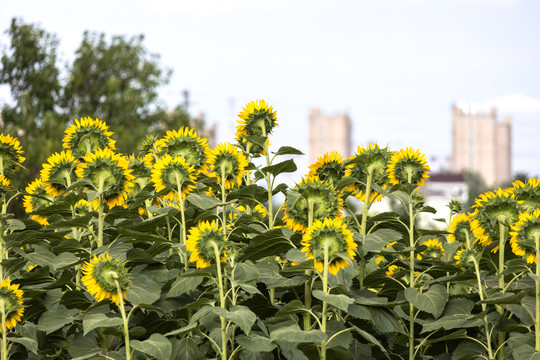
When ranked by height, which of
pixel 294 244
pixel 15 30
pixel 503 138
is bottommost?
pixel 294 244

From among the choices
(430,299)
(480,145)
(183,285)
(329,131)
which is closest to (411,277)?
(430,299)

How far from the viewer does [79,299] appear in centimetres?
288

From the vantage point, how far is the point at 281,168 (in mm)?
3088

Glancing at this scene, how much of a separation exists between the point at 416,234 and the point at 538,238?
59cm

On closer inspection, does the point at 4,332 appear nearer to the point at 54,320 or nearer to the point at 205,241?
the point at 54,320

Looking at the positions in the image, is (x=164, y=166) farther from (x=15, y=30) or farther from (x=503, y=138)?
(x=503, y=138)

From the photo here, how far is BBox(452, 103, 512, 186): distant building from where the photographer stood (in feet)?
558

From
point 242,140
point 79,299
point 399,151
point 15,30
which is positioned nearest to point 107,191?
point 79,299

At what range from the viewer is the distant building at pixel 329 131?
16988 centimetres

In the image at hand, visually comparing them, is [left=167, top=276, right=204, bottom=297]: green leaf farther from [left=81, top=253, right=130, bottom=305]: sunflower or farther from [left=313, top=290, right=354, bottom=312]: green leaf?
[left=313, top=290, right=354, bottom=312]: green leaf

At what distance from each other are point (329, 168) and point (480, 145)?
17556cm

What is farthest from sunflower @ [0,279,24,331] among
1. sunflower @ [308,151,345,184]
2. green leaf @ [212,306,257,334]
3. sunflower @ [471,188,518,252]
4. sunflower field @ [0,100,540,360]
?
sunflower @ [471,188,518,252]

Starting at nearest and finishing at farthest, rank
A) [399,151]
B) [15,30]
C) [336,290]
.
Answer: [336,290] < [399,151] < [15,30]

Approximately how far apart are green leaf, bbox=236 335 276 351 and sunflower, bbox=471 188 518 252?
3.42 feet
